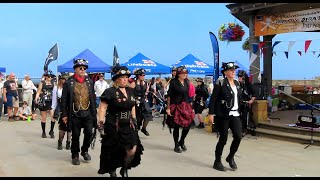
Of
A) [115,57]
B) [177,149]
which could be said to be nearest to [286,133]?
[177,149]

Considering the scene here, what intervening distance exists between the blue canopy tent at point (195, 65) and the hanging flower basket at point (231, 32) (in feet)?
28.1

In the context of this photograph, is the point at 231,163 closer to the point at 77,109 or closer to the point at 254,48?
the point at 77,109

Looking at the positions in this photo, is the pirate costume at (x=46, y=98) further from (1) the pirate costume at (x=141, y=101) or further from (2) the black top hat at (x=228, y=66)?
(2) the black top hat at (x=228, y=66)

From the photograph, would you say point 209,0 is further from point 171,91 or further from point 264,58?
point 264,58

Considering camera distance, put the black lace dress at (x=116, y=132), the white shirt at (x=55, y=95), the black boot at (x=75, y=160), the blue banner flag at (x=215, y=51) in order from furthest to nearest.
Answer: the blue banner flag at (x=215, y=51) → the white shirt at (x=55, y=95) → the black boot at (x=75, y=160) → the black lace dress at (x=116, y=132)

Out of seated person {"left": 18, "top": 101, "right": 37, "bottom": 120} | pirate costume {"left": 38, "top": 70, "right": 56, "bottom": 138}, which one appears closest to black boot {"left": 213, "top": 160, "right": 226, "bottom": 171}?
pirate costume {"left": 38, "top": 70, "right": 56, "bottom": 138}

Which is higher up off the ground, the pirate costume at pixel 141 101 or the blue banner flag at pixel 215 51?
the blue banner flag at pixel 215 51

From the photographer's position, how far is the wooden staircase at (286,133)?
31.4 feet

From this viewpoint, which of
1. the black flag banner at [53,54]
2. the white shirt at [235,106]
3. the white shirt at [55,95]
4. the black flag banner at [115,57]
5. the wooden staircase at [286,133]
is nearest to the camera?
the white shirt at [235,106]

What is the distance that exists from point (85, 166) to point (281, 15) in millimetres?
7666

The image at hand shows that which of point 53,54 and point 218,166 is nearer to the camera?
point 218,166

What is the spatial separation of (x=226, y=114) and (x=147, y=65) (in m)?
15.1

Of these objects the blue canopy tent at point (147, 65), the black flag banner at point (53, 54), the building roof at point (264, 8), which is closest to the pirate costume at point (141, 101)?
the building roof at point (264, 8)

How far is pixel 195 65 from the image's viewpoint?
2295cm
